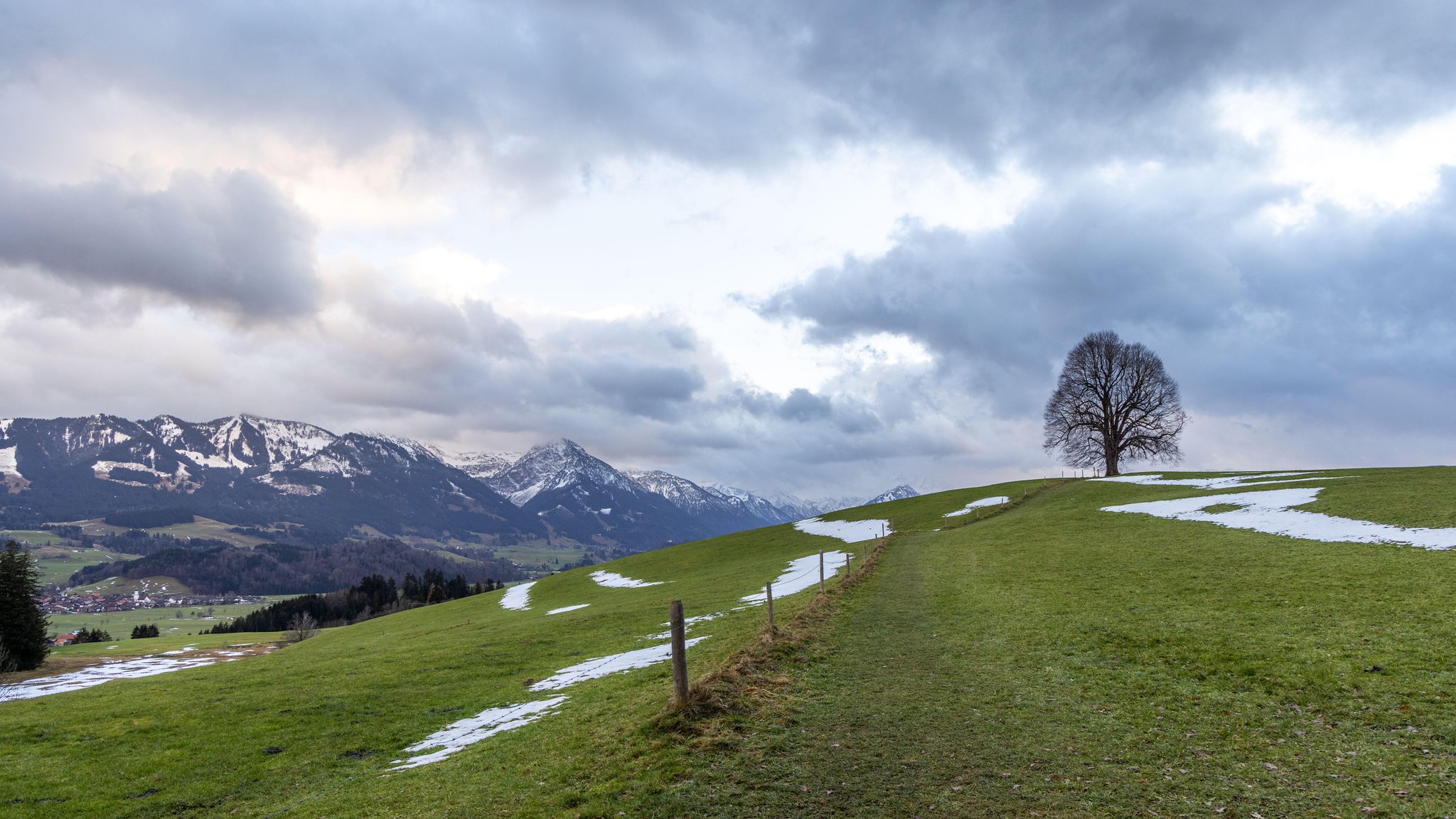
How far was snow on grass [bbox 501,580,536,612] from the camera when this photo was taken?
6350cm

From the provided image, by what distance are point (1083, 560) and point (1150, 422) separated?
60069 mm

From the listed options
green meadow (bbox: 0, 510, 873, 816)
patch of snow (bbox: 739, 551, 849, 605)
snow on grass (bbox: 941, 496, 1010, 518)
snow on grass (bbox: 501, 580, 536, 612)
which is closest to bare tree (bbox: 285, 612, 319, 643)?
snow on grass (bbox: 501, 580, 536, 612)

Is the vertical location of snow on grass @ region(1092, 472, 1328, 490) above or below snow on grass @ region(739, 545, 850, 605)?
above

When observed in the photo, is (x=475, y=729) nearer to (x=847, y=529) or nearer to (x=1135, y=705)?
(x=1135, y=705)

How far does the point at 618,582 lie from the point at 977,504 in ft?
143

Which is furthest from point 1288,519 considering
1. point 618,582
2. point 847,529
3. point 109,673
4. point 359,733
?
point 109,673

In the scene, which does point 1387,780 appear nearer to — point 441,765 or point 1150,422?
point 441,765

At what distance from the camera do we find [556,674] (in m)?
25.8

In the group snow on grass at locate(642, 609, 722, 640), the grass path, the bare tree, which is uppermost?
the grass path

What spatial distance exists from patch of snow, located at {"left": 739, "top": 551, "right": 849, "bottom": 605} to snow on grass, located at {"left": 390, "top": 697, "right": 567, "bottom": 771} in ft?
58.0

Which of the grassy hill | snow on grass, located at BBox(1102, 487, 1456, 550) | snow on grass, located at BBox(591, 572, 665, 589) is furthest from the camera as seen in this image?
snow on grass, located at BBox(591, 572, 665, 589)

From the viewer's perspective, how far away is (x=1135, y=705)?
13688 millimetres

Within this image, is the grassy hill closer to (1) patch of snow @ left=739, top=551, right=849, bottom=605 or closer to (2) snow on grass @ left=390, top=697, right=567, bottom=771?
(2) snow on grass @ left=390, top=697, right=567, bottom=771

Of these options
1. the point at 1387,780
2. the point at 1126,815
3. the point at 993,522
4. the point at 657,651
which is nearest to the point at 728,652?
the point at 657,651
